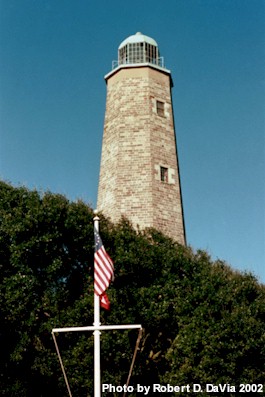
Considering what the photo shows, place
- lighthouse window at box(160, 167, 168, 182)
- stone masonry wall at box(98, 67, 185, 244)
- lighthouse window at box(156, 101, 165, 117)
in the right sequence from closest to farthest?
stone masonry wall at box(98, 67, 185, 244) < lighthouse window at box(160, 167, 168, 182) < lighthouse window at box(156, 101, 165, 117)

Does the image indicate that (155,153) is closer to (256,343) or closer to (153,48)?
(153,48)

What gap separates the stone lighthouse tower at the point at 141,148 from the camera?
30.9 meters

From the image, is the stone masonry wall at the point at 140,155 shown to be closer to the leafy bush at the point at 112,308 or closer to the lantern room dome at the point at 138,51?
the lantern room dome at the point at 138,51

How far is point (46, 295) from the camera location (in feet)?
68.2

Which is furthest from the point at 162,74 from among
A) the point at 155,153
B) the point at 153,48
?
the point at 155,153

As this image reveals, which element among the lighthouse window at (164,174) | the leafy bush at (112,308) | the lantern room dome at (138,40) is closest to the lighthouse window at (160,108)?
the lighthouse window at (164,174)

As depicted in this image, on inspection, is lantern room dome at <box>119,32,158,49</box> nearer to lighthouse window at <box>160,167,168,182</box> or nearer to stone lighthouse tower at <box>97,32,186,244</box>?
stone lighthouse tower at <box>97,32,186,244</box>

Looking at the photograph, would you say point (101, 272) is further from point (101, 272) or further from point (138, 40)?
point (138, 40)

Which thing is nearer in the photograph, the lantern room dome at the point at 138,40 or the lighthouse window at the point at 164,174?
the lighthouse window at the point at 164,174

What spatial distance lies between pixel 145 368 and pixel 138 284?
3.29 meters

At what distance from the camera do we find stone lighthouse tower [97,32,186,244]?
1218 inches

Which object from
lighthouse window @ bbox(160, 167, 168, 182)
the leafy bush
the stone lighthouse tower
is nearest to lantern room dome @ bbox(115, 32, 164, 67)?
the stone lighthouse tower

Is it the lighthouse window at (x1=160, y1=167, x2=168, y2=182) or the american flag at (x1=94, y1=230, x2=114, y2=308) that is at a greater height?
the lighthouse window at (x1=160, y1=167, x2=168, y2=182)

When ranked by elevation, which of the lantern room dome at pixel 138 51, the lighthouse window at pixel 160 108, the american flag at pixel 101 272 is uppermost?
the lantern room dome at pixel 138 51
